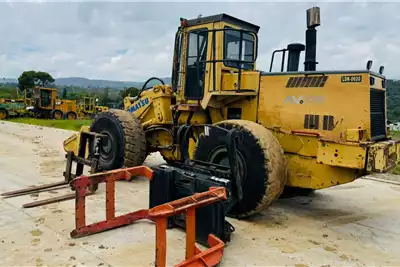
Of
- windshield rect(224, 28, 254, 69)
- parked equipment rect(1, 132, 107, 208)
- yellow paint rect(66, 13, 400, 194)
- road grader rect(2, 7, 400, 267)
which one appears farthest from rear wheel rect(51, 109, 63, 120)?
windshield rect(224, 28, 254, 69)

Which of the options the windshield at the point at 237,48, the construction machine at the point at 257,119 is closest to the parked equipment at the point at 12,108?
the construction machine at the point at 257,119

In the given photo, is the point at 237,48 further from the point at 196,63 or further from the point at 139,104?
the point at 139,104

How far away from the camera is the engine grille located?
206 inches

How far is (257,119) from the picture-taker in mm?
6164

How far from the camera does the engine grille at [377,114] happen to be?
17.2ft

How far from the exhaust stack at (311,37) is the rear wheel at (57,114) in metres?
27.3

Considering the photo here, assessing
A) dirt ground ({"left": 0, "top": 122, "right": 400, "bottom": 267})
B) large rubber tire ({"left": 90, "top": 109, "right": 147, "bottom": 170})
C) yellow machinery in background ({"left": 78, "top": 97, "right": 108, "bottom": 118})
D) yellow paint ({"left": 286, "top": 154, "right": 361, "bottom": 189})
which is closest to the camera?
dirt ground ({"left": 0, "top": 122, "right": 400, "bottom": 267})

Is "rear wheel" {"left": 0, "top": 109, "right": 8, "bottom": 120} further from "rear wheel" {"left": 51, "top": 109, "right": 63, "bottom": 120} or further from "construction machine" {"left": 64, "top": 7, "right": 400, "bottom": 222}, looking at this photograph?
"construction machine" {"left": 64, "top": 7, "right": 400, "bottom": 222}

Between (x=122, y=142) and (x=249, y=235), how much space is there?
3.49 m

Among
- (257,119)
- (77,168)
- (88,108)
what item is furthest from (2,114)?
(257,119)

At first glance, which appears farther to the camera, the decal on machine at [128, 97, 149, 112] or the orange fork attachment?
the decal on machine at [128, 97, 149, 112]

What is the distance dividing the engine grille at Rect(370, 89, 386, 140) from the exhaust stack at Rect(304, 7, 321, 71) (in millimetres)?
1093

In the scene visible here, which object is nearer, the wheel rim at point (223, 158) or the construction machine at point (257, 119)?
the construction machine at point (257, 119)

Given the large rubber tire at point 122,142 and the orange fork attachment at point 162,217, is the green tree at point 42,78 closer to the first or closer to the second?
the large rubber tire at point 122,142
